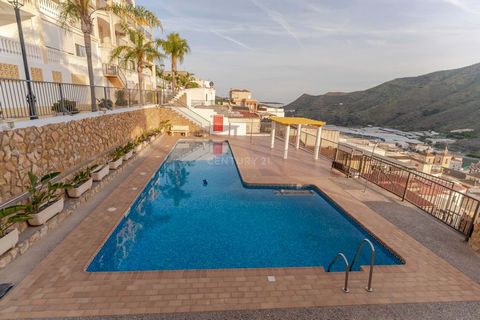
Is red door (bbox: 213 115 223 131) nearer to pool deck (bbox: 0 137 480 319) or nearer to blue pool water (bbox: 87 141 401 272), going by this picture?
blue pool water (bbox: 87 141 401 272)

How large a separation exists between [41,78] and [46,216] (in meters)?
12.4

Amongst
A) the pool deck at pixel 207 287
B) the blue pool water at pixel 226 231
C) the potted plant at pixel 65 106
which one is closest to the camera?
the pool deck at pixel 207 287

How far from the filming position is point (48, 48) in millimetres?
15031

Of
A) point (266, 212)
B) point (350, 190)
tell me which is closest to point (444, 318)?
point (266, 212)

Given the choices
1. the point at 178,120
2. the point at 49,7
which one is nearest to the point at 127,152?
the point at 49,7

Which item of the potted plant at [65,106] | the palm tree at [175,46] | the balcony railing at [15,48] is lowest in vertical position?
the potted plant at [65,106]

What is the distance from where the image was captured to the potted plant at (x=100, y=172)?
377 inches

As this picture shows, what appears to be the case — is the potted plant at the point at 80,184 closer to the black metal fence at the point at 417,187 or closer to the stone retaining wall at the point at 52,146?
the stone retaining wall at the point at 52,146

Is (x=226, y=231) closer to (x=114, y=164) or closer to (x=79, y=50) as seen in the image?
(x=114, y=164)

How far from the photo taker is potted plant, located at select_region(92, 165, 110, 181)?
31.4 ft

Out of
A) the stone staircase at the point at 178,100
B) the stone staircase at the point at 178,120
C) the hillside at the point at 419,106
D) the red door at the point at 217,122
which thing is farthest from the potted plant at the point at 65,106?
the hillside at the point at 419,106

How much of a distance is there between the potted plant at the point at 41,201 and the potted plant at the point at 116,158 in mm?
4268

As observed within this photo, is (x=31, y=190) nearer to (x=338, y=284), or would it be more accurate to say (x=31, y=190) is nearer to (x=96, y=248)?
(x=96, y=248)

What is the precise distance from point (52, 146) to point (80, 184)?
1556 mm
